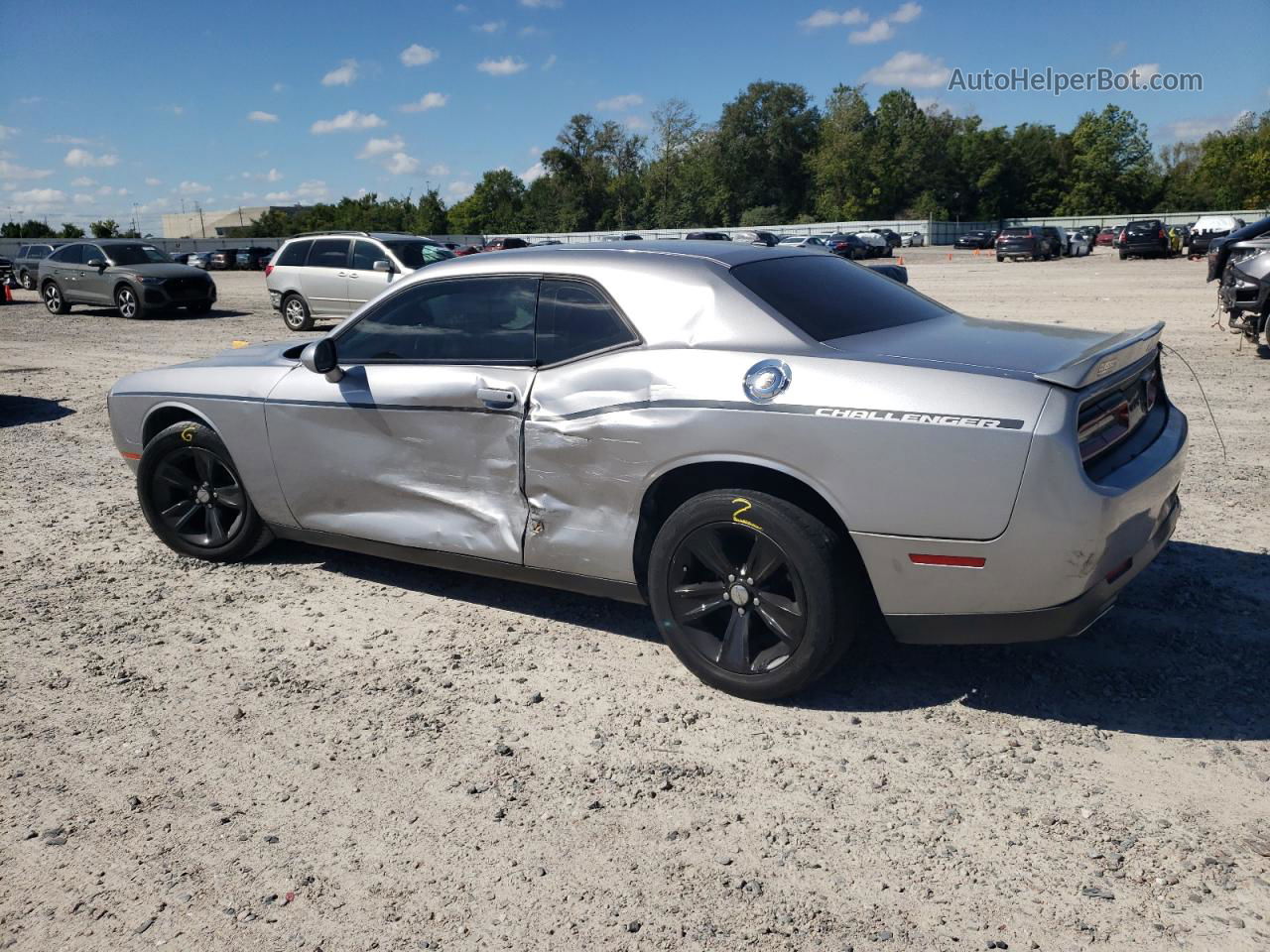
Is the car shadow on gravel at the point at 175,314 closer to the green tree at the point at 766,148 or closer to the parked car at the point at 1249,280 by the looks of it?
the parked car at the point at 1249,280

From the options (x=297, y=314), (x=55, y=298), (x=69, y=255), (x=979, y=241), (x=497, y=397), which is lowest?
(x=979, y=241)

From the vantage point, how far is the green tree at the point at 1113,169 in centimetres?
10394

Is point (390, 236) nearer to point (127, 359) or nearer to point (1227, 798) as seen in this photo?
point (127, 359)

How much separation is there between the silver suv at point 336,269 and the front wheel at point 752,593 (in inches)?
556

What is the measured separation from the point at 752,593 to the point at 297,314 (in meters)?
16.4

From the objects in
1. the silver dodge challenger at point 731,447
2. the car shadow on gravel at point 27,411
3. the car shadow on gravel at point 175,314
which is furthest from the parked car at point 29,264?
the silver dodge challenger at point 731,447

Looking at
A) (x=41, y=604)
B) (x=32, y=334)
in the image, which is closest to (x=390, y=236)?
(x=32, y=334)

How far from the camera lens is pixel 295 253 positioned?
18.2m

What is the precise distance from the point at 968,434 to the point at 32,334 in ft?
66.1

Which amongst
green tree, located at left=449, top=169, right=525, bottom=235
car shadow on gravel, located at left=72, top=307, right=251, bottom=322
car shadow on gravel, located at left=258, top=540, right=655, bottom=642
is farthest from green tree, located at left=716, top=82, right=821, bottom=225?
car shadow on gravel, located at left=258, top=540, right=655, bottom=642

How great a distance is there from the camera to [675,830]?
294 centimetres

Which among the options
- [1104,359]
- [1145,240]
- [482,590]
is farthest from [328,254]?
[1145,240]

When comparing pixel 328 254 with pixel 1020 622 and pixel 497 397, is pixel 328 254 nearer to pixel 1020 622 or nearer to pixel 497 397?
pixel 497 397

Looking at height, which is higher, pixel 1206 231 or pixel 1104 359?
pixel 1104 359
